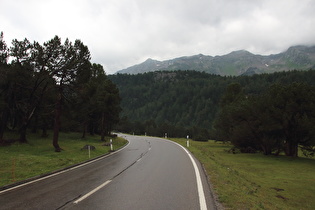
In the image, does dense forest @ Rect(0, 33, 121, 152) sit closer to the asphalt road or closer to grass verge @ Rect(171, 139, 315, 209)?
the asphalt road

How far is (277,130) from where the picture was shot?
26.9 metres

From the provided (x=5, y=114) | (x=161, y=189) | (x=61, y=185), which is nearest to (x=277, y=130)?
(x=161, y=189)

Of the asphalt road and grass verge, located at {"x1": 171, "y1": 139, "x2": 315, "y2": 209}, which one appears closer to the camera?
the asphalt road

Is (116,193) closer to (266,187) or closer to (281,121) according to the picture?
(266,187)

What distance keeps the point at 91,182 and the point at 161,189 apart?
3338 millimetres

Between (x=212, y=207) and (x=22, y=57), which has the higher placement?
(x=22, y=57)

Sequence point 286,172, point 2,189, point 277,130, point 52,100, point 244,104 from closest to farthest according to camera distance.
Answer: point 2,189
point 286,172
point 277,130
point 244,104
point 52,100

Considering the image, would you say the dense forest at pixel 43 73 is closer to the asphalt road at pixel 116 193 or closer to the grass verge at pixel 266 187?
the asphalt road at pixel 116 193

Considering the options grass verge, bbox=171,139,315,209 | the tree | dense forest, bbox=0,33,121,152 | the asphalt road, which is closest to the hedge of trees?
the tree

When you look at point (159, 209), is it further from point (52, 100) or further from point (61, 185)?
point (52, 100)

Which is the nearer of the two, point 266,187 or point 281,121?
point 266,187

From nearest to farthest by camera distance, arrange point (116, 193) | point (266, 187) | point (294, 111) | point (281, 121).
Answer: point (116, 193) < point (266, 187) < point (294, 111) < point (281, 121)

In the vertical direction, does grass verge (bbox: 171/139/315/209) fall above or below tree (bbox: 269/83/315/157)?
below

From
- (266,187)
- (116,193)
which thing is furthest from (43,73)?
(266,187)
